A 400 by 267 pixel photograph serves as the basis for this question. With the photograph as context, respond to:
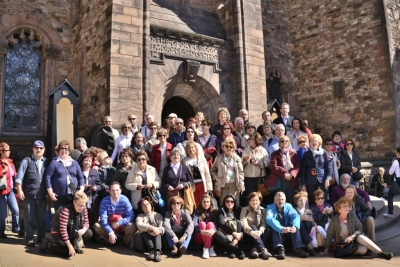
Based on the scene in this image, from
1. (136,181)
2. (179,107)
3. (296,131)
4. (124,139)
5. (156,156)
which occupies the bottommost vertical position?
(136,181)

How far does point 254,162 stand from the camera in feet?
22.1

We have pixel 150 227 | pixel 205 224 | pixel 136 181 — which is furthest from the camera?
pixel 136 181

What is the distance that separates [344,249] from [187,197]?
254 centimetres

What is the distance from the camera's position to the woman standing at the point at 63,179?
5672mm

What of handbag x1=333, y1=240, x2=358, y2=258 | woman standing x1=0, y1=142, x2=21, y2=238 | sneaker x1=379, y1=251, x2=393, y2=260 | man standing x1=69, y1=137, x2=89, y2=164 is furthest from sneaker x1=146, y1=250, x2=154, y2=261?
sneaker x1=379, y1=251, x2=393, y2=260

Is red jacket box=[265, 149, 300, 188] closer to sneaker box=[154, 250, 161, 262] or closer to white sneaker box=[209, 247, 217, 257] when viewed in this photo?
white sneaker box=[209, 247, 217, 257]

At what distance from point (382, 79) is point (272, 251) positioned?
12.9m

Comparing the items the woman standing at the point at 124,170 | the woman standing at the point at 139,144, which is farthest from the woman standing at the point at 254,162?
the woman standing at the point at 124,170

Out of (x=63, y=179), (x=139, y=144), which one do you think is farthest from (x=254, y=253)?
(x=63, y=179)

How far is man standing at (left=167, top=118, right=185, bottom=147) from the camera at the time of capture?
23.5 ft

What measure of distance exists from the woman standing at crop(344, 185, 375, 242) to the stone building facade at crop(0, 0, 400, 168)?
5566 millimetres

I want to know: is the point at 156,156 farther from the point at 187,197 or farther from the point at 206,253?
the point at 206,253

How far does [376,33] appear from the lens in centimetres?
1655

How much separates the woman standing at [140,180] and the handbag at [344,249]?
9.76 ft
